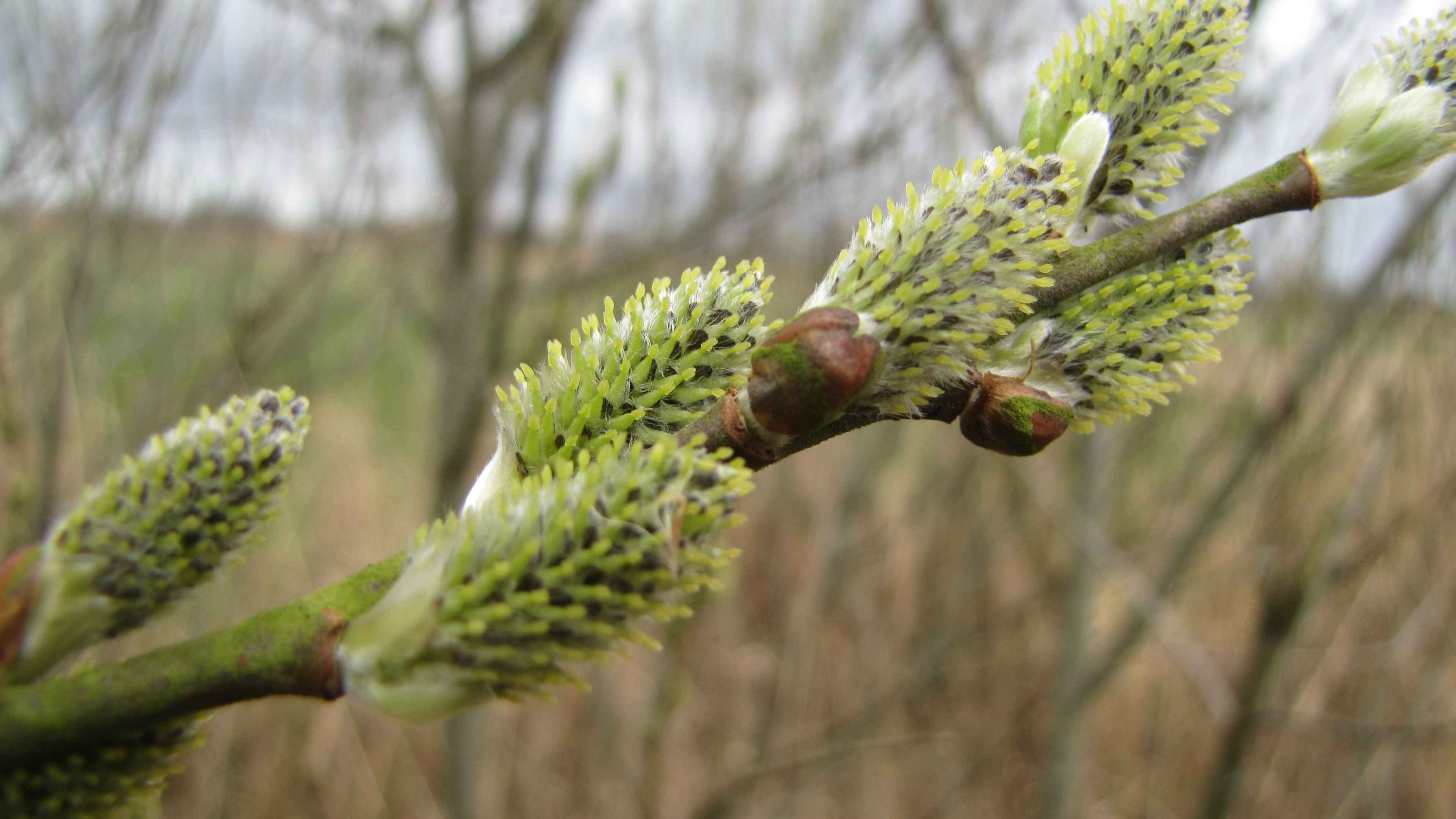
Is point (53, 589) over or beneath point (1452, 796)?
over

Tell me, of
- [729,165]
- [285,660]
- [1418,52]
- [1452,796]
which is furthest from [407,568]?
[1452,796]

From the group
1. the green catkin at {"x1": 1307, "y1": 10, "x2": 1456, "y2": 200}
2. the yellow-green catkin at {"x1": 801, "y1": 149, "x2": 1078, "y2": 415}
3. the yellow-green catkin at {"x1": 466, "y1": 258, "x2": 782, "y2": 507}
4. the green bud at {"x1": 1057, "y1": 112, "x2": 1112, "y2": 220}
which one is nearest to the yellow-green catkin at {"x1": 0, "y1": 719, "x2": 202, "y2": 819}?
the yellow-green catkin at {"x1": 466, "y1": 258, "x2": 782, "y2": 507}

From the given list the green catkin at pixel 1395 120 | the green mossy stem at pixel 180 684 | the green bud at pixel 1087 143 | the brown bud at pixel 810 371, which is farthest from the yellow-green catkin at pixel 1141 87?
the green mossy stem at pixel 180 684

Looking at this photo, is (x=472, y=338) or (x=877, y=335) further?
(x=472, y=338)

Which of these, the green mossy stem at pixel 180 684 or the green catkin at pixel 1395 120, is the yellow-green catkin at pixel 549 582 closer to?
the green mossy stem at pixel 180 684

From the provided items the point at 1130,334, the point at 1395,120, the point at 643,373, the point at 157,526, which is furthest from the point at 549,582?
the point at 1395,120

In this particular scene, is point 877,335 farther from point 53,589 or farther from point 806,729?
point 806,729

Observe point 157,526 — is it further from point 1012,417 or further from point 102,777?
point 1012,417
